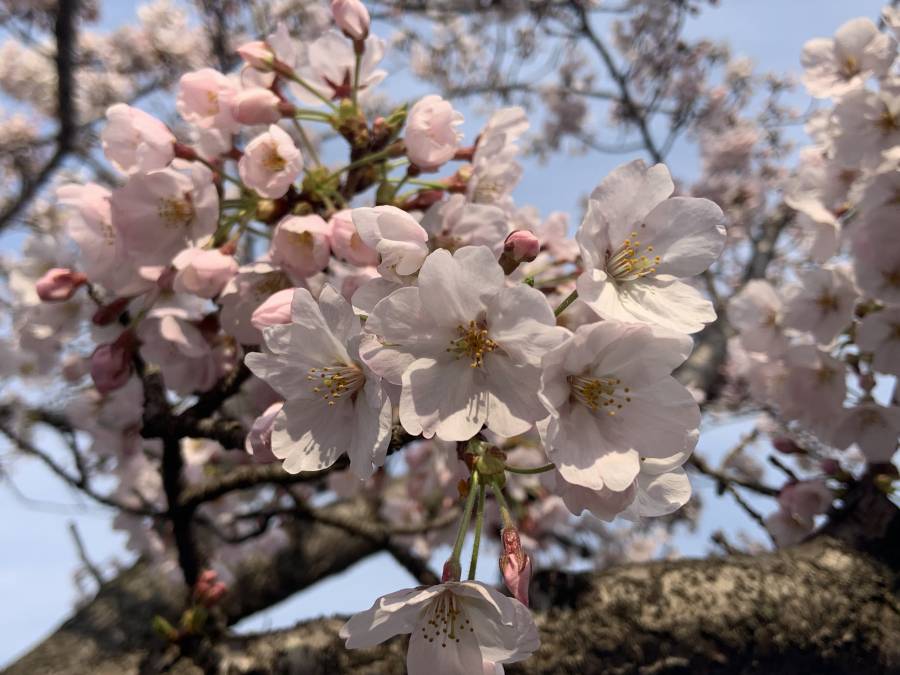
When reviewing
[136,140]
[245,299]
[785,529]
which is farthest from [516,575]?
[785,529]

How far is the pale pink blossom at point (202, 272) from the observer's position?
126cm

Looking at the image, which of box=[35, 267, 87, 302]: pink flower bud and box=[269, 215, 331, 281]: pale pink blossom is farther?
box=[35, 267, 87, 302]: pink flower bud

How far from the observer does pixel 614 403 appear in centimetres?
93

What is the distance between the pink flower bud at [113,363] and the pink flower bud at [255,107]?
577 mm

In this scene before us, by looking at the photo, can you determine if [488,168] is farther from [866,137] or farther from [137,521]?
[137,521]

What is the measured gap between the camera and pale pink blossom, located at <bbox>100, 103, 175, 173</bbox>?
1.38 meters

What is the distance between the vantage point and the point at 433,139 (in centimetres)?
139

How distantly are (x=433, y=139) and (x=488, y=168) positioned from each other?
0.19m

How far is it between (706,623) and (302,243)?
137cm

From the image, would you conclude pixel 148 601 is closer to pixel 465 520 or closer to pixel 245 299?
pixel 245 299

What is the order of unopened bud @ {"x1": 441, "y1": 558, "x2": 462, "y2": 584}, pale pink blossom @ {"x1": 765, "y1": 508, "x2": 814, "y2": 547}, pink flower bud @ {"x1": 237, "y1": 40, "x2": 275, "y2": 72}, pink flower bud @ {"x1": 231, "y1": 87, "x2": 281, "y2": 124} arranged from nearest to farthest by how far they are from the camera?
1. unopened bud @ {"x1": 441, "y1": 558, "x2": 462, "y2": 584}
2. pink flower bud @ {"x1": 231, "y1": 87, "x2": 281, "y2": 124}
3. pink flower bud @ {"x1": 237, "y1": 40, "x2": 275, "y2": 72}
4. pale pink blossom @ {"x1": 765, "y1": 508, "x2": 814, "y2": 547}

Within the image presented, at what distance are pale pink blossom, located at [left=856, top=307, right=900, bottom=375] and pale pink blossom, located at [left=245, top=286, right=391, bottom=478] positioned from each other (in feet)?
5.80

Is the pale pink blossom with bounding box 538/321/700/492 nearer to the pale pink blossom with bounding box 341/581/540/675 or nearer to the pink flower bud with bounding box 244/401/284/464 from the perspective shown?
the pale pink blossom with bounding box 341/581/540/675

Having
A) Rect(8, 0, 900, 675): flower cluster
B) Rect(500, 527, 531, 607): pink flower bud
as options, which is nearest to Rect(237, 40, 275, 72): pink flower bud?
Rect(8, 0, 900, 675): flower cluster
